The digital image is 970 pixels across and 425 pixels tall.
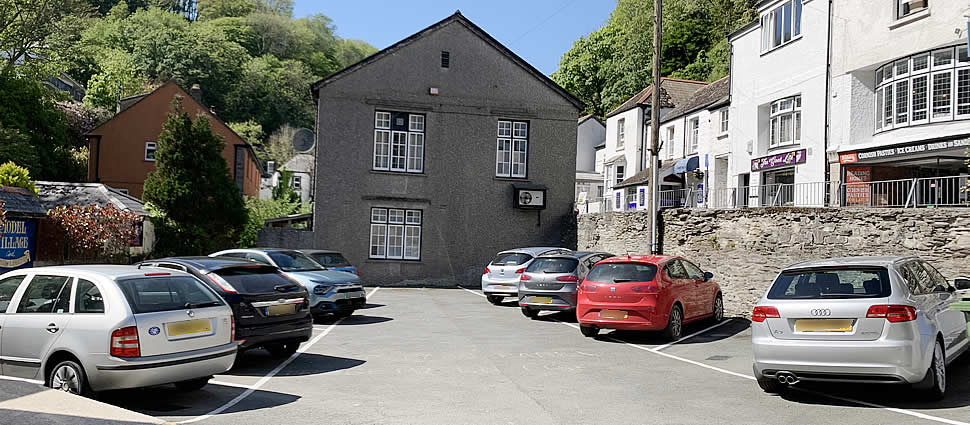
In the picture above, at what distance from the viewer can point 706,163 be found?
107ft

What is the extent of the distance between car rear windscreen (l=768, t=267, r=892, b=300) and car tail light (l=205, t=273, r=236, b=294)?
7272 millimetres

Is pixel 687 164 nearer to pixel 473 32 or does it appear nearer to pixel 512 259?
pixel 473 32

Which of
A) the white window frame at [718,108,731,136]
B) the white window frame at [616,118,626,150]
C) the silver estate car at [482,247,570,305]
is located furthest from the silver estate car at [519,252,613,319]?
the white window frame at [616,118,626,150]

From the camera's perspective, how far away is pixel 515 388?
9.59m

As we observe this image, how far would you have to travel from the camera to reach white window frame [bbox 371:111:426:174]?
29422 millimetres

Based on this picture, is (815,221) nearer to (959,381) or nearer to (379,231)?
(959,381)

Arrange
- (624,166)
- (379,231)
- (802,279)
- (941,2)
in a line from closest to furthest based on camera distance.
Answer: (802,279)
(941,2)
(379,231)
(624,166)

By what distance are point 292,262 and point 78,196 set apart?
10.9 meters

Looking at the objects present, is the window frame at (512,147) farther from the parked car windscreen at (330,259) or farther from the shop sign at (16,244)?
the shop sign at (16,244)

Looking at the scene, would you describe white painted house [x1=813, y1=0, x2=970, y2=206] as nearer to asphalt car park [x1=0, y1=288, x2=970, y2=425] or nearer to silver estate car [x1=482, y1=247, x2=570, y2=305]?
silver estate car [x1=482, y1=247, x2=570, y2=305]

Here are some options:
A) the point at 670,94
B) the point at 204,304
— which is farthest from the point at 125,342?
the point at 670,94

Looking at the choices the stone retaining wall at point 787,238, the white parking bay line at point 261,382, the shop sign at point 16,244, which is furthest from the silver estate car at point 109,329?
the stone retaining wall at point 787,238

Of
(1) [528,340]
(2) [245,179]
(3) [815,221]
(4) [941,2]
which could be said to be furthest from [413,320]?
(2) [245,179]

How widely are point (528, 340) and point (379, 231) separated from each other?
15804 millimetres
